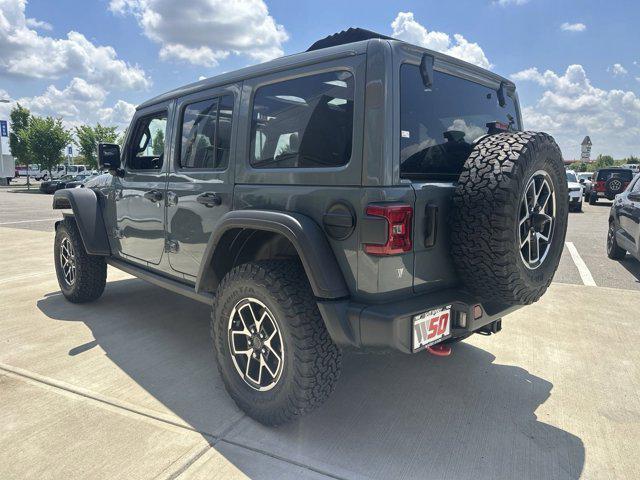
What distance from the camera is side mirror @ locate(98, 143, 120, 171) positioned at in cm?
392

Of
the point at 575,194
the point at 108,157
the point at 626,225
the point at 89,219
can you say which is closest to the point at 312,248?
the point at 108,157

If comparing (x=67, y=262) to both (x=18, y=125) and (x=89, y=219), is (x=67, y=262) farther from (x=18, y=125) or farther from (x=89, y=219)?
(x=18, y=125)

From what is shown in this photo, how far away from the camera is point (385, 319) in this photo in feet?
6.66

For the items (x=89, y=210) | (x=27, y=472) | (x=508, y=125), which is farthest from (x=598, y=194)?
(x=27, y=472)

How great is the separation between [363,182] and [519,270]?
0.89 m

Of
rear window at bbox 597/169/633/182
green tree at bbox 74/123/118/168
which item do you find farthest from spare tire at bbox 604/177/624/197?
green tree at bbox 74/123/118/168

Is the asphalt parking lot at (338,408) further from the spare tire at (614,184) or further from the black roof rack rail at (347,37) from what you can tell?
the spare tire at (614,184)

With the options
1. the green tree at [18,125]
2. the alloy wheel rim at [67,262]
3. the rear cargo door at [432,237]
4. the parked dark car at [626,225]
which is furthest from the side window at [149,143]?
the green tree at [18,125]

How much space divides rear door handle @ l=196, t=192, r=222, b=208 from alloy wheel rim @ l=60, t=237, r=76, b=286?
2.30 metres

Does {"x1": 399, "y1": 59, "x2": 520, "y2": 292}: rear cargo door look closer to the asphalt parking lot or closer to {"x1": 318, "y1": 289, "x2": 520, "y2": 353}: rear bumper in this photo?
{"x1": 318, "y1": 289, "x2": 520, "y2": 353}: rear bumper

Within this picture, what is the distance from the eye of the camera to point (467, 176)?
2250 millimetres

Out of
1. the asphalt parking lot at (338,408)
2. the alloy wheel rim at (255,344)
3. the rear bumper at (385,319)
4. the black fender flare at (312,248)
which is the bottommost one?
the asphalt parking lot at (338,408)

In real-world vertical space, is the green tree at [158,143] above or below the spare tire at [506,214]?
above

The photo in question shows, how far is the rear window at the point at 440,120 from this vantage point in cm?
226
